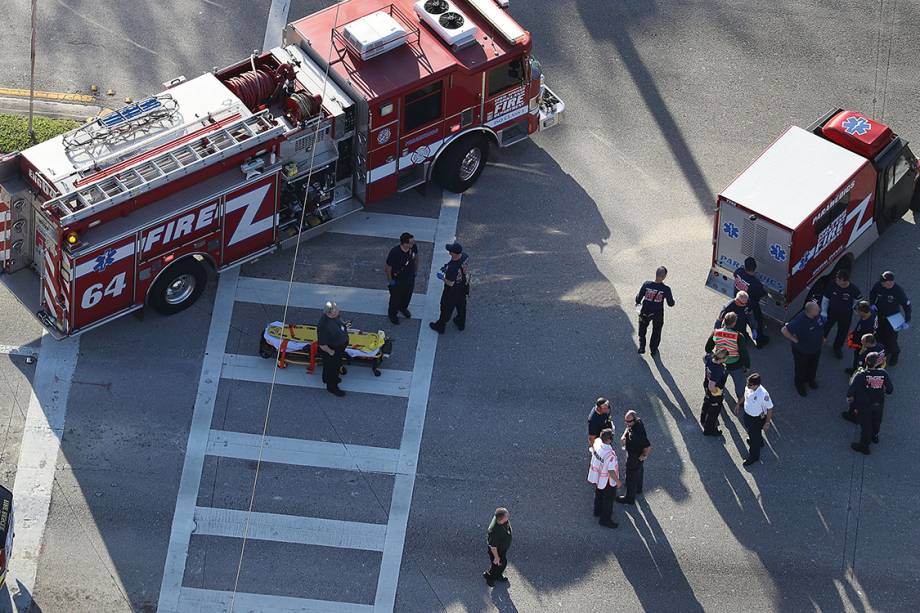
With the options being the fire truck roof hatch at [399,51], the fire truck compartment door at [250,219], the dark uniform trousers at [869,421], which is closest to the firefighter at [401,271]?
the fire truck compartment door at [250,219]

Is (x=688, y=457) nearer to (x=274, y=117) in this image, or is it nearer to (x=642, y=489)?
(x=642, y=489)

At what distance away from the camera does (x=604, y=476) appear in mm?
18562

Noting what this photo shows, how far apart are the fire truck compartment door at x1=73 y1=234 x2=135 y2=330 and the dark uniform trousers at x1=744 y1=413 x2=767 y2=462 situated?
25.5 feet

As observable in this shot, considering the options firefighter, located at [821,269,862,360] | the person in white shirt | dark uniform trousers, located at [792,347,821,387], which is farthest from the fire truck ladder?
firefighter, located at [821,269,862,360]

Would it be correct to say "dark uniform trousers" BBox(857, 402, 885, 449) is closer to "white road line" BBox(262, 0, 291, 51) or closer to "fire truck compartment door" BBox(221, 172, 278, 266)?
"fire truck compartment door" BBox(221, 172, 278, 266)

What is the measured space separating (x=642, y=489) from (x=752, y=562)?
157 centimetres

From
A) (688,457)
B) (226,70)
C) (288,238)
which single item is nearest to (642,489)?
(688,457)

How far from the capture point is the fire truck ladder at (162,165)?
19391mm

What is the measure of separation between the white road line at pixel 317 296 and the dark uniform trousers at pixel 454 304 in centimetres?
58

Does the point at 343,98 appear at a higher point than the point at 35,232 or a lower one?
higher

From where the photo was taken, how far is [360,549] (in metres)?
18.8

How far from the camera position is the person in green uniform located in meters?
17.5

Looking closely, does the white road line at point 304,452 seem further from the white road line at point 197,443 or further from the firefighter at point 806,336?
the firefighter at point 806,336

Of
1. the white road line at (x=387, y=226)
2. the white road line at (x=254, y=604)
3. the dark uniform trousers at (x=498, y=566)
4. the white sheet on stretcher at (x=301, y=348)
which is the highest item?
the white road line at (x=387, y=226)
